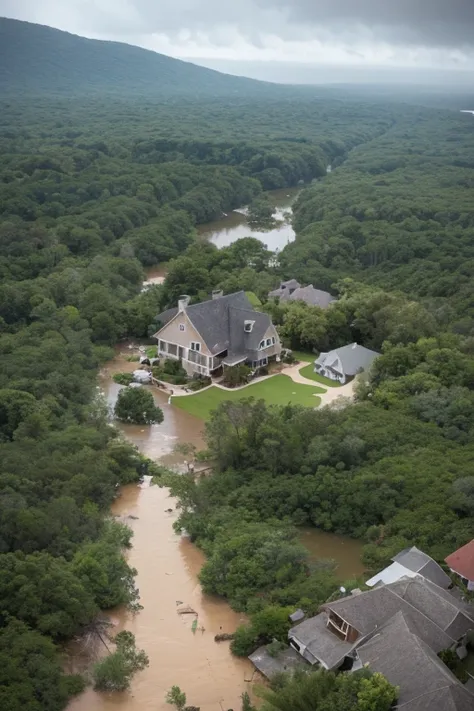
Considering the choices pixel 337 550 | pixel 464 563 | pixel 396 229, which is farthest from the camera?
pixel 396 229

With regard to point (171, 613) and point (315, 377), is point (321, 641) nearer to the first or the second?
point (171, 613)

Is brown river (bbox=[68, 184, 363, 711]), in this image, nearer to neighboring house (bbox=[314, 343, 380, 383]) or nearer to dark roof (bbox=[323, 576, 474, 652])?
dark roof (bbox=[323, 576, 474, 652])

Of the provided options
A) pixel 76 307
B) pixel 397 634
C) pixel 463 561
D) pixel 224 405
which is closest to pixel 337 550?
pixel 463 561

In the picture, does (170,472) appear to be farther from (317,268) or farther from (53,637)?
(317,268)

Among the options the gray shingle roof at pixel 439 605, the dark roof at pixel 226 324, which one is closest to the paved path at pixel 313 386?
the dark roof at pixel 226 324

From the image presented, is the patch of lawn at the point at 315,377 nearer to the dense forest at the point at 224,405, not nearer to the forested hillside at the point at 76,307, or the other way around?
the dense forest at the point at 224,405
